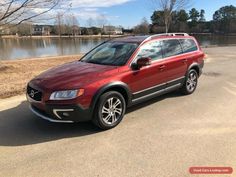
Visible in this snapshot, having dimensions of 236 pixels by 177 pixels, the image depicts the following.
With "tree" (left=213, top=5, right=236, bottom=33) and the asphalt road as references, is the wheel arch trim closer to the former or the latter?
the asphalt road

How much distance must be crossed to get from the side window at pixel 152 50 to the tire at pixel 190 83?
130 centimetres

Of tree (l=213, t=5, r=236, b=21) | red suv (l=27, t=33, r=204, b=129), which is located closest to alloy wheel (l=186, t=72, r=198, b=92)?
red suv (l=27, t=33, r=204, b=129)

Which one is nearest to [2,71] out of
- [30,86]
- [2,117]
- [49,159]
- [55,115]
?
[2,117]

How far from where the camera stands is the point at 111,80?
449 centimetres

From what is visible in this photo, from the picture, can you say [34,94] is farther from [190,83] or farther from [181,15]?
[181,15]

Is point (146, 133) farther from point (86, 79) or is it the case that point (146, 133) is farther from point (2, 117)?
point (2, 117)

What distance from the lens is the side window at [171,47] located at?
19.0ft

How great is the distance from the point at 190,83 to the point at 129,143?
10.8 feet

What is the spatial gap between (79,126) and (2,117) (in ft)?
5.58

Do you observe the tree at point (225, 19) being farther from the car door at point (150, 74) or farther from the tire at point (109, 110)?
the tire at point (109, 110)

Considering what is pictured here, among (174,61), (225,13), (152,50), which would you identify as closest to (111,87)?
(152,50)

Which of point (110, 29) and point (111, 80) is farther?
point (110, 29)

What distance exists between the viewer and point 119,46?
554 cm

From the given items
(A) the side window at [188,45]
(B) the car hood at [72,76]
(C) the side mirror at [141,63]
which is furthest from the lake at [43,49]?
(C) the side mirror at [141,63]
